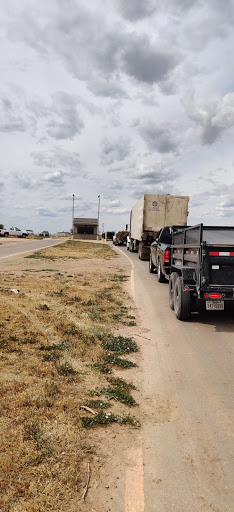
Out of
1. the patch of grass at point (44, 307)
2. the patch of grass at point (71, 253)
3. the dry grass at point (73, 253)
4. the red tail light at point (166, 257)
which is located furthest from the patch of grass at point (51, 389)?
the dry grass at point (73, 253)

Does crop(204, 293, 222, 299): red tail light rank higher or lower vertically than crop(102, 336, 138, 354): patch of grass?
higher

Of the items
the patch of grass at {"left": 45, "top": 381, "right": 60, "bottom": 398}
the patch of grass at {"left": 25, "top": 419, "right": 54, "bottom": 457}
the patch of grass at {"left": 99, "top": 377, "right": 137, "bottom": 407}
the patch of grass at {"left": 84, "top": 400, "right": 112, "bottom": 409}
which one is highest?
the patch of grass at {"left": 45, "top": 381, "right": 60, "bottom": 398}

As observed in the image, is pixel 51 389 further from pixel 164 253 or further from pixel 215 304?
pixel 164 253

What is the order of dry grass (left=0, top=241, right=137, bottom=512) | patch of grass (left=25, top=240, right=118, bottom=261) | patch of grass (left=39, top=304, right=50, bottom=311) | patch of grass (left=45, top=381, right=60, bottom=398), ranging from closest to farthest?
1. dry grass (left=0, top=241, right=137, bottom=512)
2. patch of grass (left=45, top=381, right=60, bottom=398)
3. patch of grass (left=39, top=304, right=50, bottom=311)
4. patch of grass (left=25, top=240, right=118, bottom=261)

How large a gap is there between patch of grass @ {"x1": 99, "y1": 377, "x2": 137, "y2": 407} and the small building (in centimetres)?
5681

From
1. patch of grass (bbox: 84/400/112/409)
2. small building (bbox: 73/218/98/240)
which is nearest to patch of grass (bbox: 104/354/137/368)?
patch of grass (bbox: 84/400/112/409)

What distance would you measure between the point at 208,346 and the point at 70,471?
12.6ft

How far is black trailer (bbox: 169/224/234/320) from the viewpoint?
6770mm

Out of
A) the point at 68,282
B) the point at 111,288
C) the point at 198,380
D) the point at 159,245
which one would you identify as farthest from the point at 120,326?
the point at 159,245

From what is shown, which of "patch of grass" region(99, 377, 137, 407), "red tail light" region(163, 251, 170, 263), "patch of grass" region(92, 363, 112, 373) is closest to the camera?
"patch of grass" region(99, 377, 137, 407)

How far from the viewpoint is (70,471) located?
8.65ft

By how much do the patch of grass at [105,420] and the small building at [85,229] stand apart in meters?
57.6

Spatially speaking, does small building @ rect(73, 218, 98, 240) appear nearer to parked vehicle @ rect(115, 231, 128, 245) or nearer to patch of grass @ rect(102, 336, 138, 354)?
parked vehicle @ rect(115, 231, 128, 245)

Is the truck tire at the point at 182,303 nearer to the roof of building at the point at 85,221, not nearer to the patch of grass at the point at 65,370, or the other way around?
the patch of grass at the point at 65,370
